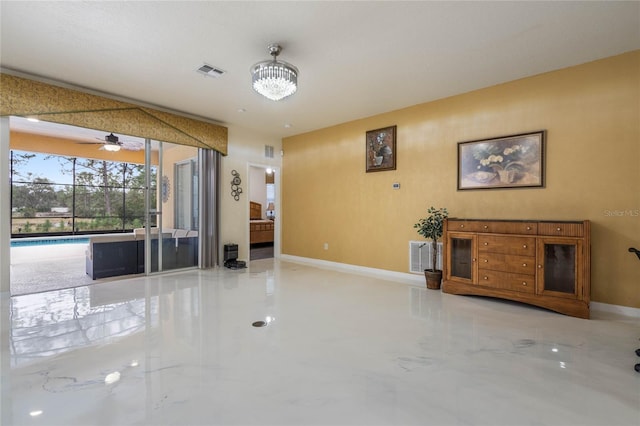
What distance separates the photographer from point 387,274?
5117mm

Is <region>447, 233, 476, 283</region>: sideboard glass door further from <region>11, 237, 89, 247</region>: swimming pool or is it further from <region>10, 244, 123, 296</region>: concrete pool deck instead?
<region>11, 237, 89, 247</region>: swimming pool

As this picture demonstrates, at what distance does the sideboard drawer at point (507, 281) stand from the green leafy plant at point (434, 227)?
76 centimetres

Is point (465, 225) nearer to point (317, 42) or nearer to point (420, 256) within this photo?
point (420, 256)

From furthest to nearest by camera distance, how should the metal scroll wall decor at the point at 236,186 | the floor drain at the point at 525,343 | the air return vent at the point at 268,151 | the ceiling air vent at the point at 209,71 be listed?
the air return vent at the point at 268,151
the metal scroll wall decor at the point at 236,186
the ceiling air vent at the point at 209,71
the floor drain at the point at 525,343

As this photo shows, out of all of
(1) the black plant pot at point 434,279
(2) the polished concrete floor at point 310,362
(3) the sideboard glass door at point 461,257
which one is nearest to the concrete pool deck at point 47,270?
(2) the polished concrete floor at point 310,362

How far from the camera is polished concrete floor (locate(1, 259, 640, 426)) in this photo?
1.65 m

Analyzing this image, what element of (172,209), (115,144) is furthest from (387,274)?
(115,144)

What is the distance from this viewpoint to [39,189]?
29.9 feet

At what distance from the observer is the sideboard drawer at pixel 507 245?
3377mm

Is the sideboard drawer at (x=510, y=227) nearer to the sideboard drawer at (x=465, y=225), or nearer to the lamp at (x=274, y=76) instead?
the sideboard drawer at (x=465, y=225)

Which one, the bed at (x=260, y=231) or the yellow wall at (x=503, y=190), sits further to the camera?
the bed at (x=260, y=231)

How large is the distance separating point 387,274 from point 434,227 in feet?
4.25

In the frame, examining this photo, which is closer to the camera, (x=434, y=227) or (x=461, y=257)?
(x=461, y=257)

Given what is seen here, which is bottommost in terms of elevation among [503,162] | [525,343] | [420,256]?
[525,343]
